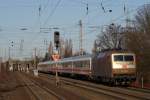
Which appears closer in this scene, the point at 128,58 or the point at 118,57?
the point at 118,57

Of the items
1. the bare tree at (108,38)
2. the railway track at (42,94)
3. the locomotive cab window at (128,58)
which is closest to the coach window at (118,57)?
the locomotive cab window at (128,58)

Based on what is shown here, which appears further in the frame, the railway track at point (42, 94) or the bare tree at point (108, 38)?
the bare tree at point (108, 38)

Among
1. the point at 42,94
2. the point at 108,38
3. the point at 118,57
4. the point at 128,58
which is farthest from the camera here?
the point at 108,38

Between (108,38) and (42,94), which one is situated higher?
(108,38)

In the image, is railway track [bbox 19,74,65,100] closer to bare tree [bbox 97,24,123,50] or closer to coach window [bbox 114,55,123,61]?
coach window [bbox 114,55,123,61]

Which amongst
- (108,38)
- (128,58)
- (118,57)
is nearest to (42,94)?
(118,57)

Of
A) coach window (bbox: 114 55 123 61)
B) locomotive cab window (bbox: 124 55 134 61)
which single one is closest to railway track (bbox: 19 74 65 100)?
coach window (bbox: 114 55 123 61)

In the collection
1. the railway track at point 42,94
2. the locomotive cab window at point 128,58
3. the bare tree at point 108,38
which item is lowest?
the railway track at point 42,94

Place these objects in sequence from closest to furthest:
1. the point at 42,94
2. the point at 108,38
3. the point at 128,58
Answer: the point at 42,94, the point at 128,58, the point at 108,38

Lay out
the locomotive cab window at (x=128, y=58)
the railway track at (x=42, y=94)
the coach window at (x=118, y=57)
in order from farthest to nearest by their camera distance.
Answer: the locomotive cab window at (x=128, y=58) → the coach window at (x=118, y=57) → the railway track at (x=42, y=94)

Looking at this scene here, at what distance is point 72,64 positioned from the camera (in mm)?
67312

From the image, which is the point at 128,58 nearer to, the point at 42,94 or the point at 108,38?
the point at 42,94

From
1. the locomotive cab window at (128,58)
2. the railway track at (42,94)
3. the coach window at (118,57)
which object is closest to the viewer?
the railway track at (42,94)

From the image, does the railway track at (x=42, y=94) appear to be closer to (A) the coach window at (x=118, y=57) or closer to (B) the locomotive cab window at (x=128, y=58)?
(A) the coach window at (x=118, y=57)
